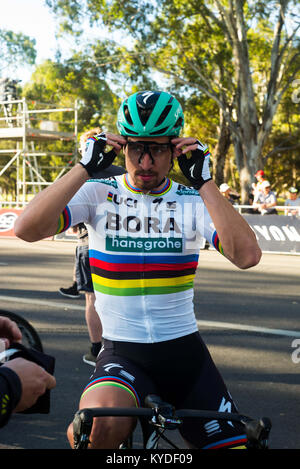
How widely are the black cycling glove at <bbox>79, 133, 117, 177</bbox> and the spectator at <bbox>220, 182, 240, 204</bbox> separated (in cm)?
1580

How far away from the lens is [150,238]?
127 inches

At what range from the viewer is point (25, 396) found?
1.73 metres

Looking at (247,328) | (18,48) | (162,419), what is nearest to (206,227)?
(162,419)

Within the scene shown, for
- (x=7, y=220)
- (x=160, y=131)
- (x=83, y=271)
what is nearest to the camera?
(x=160, y=131)

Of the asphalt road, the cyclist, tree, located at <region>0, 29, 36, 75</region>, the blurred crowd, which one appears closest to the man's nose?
the cyclist

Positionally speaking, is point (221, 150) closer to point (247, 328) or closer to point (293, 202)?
point (293, 202)

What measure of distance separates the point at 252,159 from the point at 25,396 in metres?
28.2

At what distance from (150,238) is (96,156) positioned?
0.54 m

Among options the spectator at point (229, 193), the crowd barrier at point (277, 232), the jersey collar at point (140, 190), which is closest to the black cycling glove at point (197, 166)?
the jersey collar at point (140, 190)

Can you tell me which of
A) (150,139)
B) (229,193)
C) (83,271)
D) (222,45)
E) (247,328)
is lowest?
(247,328)

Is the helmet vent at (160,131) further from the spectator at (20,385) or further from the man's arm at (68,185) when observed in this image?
the spectator at (20,385)

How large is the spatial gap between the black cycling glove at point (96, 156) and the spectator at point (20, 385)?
1425mm

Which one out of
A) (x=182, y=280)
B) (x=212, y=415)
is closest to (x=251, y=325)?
(x=182, y=280)
